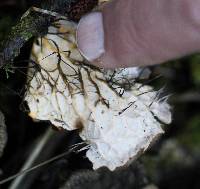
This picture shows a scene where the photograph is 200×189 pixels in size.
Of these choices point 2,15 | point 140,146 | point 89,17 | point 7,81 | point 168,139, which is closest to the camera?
point 89,17

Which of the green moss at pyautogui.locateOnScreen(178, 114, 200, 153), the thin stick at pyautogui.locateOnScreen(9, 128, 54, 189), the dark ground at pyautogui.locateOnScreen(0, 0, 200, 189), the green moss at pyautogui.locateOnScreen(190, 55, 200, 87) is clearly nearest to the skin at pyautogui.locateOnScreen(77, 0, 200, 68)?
the dark ground at pyautogui.locateOnScreen(0, 0, 200, 189)

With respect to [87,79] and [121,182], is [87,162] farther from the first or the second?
[87,79]

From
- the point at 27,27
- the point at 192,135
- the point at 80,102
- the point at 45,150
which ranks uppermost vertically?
the point at 27,27

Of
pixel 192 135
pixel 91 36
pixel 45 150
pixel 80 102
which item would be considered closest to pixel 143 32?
pixel 91 36

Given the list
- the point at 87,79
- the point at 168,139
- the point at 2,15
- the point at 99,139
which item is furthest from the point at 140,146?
the point at 168,139

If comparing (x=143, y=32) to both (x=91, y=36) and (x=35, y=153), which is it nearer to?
(x=91, y=36)

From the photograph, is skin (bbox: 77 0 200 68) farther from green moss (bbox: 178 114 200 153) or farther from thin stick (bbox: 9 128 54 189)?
green moss (bbox: 178 114 200 153)
